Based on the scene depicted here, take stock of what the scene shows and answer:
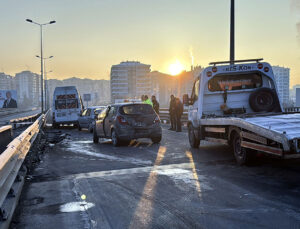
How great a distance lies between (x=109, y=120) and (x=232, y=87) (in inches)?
201

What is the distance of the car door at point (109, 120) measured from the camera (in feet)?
44.9

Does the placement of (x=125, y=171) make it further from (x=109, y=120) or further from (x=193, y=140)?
(x=109, y=120)

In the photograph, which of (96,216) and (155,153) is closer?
(96,216)

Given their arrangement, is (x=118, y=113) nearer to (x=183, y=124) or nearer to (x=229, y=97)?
(x=229, y=97)

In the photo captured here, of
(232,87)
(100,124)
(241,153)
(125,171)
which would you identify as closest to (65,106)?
(100,124)

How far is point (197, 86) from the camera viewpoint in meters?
11.5

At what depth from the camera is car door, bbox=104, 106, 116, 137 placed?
13684mm

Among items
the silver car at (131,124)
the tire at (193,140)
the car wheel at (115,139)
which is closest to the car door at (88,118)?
the silver car at (131,124)

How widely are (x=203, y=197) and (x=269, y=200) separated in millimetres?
906

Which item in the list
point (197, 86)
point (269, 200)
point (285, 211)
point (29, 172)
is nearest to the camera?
point (285, 211)

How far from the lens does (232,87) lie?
10773 millimetres

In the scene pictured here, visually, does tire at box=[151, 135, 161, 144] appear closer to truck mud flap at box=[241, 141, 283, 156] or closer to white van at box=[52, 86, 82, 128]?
truck mud flap at box=[241, 141, 283, 156]

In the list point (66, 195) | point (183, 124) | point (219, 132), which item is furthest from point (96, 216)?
point (183, 124)

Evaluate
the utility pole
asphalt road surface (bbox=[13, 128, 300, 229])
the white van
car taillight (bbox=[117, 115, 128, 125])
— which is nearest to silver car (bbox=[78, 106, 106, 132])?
the white van
